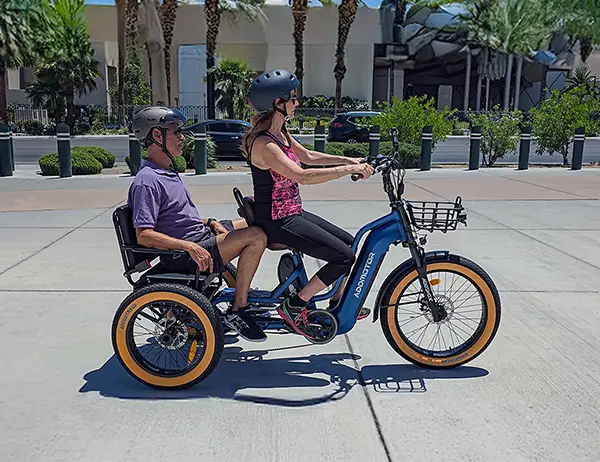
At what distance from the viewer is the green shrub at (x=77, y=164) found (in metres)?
14.2

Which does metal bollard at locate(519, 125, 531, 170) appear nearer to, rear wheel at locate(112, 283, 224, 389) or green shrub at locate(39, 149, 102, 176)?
green shrub at locate(39, 149, 102, 176)

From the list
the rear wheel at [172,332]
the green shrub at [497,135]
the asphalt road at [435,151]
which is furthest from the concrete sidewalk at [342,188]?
the rear wheel at [172,332]

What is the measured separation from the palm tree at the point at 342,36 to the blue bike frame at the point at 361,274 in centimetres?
3421

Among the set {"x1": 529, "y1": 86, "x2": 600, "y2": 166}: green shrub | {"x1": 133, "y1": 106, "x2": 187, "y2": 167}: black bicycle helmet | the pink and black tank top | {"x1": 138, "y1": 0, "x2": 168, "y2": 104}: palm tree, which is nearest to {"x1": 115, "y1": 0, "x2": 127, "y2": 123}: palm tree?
{"x1": 138, "y1": 0, "x2": 168, "y2": 104}: palm tree

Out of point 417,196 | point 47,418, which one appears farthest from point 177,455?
point 417,196

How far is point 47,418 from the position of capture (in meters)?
3.40

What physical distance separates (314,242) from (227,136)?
18.1 m

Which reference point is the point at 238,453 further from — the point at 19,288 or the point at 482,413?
the point at 19,288

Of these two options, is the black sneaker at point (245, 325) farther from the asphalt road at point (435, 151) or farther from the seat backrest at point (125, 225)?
the asphalt road at point (435, 151)

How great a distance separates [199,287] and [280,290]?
0.50m

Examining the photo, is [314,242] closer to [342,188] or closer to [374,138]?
[342,188]

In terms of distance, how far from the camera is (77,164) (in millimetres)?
14359

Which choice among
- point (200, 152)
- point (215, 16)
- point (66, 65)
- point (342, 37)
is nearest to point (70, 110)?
point (66, 65)

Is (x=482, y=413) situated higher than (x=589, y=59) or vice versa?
(x=589, y=59)
